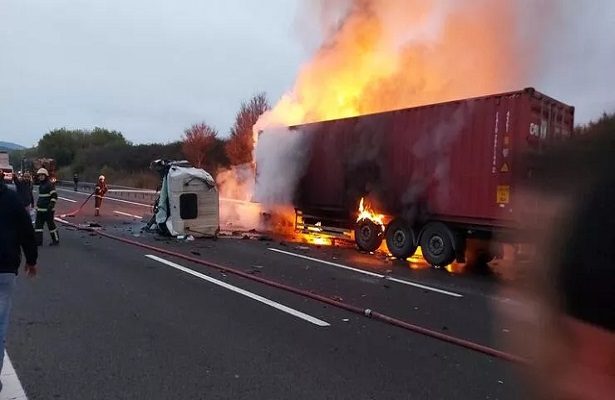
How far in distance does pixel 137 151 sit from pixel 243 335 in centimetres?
6001

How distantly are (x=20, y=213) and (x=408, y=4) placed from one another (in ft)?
34.6

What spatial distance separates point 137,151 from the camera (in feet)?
205

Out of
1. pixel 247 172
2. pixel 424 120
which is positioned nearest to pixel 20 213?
pixel 424 120

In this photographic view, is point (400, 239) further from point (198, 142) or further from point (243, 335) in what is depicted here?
point (198, 142)

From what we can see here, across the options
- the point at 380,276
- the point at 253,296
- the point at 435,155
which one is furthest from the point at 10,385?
the point at 435,155

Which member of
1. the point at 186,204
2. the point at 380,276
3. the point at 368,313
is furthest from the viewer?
the point at 186,204

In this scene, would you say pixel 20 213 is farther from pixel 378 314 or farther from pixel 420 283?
pixel 420 283

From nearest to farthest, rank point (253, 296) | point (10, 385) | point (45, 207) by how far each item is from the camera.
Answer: point (10, 385) < point (253, 296) < point (45, 207)

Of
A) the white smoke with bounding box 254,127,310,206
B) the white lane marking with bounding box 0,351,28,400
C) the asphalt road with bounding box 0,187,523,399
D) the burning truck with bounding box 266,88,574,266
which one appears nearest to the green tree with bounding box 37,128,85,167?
the white smoke with bounding box 254,127,310,206

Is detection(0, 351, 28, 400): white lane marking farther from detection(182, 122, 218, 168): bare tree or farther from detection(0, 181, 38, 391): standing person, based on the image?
detection(182, 122, 218, 168): bare tree

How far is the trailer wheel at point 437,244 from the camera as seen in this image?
11.0 meters

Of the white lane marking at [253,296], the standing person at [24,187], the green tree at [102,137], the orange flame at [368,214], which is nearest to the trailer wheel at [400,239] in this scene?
the orange flame at [368,214]

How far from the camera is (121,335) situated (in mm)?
5629

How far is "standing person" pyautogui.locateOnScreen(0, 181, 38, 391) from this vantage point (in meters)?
4.26
